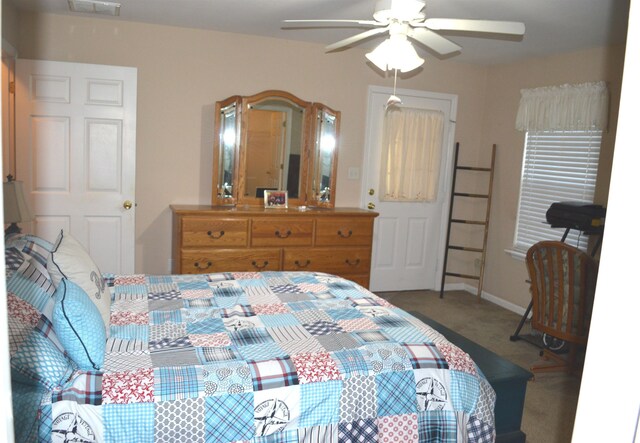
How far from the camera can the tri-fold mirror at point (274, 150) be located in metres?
4.45

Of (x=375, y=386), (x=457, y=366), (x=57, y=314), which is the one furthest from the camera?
(x=457, y=366)

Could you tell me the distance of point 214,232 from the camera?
4.09 m

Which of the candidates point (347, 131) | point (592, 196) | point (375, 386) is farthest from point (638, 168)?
point (347, 131)

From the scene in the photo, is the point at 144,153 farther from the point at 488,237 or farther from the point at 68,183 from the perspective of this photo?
the point at 488,237

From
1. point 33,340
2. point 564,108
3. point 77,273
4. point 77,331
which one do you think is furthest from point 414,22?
point 564,108

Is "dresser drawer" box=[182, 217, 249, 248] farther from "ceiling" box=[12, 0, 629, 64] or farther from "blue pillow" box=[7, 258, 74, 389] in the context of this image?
"blue pillow" box=[7, 258, 74, 389]

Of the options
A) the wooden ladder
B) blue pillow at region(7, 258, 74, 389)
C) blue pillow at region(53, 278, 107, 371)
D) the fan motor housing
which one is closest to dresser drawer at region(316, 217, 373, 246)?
the wooden ladder

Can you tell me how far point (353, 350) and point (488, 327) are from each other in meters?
2.75

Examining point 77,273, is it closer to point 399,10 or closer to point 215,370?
point 215,370

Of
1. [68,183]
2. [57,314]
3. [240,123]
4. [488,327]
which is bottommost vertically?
[488,327]

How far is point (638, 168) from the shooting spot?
1.72 feet

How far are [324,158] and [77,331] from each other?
3.32m

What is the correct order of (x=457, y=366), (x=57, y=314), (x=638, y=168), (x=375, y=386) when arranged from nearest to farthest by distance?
(x=638, y=168)
(x=57, y=314)
(x=375, y=386)
(x=457, y=366)

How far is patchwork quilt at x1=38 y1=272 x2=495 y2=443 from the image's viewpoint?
1634 mm
